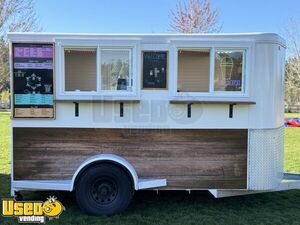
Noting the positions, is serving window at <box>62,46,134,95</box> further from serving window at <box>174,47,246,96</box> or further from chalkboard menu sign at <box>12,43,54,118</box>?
serving window at <box>174,47,246,96</box>

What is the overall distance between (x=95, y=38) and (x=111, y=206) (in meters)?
2.34

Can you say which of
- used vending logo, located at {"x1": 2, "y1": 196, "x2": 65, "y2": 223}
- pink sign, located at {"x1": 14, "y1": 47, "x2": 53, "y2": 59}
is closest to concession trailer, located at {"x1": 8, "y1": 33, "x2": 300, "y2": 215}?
pink sign, located at {"x1": 14, "y1": 47, "x2": 53, "y2": 59}

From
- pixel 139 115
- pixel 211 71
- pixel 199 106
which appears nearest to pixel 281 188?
pixel 199 106

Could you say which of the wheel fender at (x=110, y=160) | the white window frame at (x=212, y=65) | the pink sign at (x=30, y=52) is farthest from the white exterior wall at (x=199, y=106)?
the wheel fender at (x=110, y=160)

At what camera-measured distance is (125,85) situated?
466 centimetres

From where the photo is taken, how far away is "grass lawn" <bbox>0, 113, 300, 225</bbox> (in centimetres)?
450

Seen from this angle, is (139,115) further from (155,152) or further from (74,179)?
(74,179)

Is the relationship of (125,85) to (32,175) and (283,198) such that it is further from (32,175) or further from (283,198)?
(283,198)

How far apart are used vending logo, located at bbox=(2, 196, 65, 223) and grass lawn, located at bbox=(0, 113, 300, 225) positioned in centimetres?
10

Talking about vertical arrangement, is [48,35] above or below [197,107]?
above

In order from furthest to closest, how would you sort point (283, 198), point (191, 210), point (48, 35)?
point (283, 198) < point (191, 210) < point (48, 35)

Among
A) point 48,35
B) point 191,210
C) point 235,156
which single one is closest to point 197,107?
point 235,156

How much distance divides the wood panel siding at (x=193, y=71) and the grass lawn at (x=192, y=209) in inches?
70.7

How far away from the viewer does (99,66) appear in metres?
4.59
